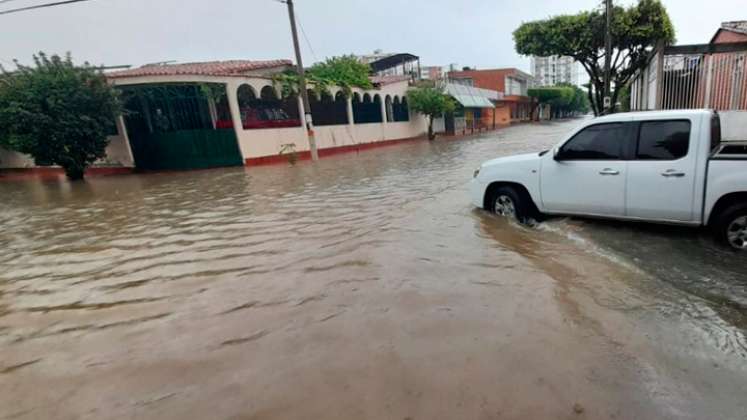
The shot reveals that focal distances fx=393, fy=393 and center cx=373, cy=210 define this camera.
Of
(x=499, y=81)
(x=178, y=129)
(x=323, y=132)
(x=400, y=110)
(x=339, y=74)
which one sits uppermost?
(x=499, y=81)

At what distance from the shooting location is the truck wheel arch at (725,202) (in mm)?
4012

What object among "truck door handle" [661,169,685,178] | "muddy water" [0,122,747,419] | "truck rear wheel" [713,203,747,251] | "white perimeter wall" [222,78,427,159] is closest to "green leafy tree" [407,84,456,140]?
"white perimeter wall" [222,78,427,159]

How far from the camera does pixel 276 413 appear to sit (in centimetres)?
214

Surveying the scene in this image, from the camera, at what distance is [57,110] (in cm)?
1417

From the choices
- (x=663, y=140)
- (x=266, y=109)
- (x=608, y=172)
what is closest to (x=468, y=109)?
(x=266, y=109)

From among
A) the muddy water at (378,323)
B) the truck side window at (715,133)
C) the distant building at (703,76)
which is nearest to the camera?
the muddy water at (378,323)

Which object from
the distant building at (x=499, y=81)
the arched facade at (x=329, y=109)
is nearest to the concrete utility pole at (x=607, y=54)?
the arched facade at (x=329, y=109)

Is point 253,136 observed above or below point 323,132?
above

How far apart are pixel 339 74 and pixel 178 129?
927cm

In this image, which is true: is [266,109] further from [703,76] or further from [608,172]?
[608,172]

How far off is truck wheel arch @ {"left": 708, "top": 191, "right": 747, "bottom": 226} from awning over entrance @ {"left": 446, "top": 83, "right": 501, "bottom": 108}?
27.2m

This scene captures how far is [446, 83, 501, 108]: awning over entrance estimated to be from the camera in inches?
1222

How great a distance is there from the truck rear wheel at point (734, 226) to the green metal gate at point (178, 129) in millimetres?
15894

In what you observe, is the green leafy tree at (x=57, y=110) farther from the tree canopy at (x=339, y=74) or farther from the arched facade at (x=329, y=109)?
the arched facade at (x=329, y=109)
